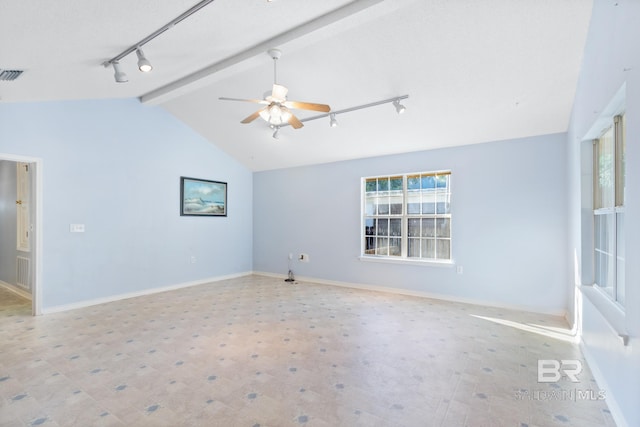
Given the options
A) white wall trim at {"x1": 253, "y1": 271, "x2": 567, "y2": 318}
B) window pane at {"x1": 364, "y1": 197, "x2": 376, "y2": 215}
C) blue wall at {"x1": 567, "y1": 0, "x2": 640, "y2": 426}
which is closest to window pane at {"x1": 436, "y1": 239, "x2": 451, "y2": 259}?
white wall trim at {"x1": 253, "y1": 271, "x2": 567, "y2": 318}

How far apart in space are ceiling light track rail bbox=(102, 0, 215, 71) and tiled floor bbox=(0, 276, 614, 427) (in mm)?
2899

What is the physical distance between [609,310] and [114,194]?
20.0ft

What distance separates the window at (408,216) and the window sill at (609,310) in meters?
2.38

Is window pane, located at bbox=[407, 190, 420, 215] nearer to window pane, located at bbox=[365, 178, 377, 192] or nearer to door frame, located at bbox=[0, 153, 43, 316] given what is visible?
window pane, located at bbox=[365, 178, 377, 192]

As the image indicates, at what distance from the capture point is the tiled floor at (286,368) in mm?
2107

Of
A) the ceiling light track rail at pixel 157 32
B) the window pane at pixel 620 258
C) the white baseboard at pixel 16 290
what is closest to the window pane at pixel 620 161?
the window pane at pixel 620 258

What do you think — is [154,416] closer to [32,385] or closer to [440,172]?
[32,385]

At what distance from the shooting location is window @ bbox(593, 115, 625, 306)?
2.29m

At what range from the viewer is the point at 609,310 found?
Result: 2.23 metres

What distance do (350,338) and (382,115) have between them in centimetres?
306

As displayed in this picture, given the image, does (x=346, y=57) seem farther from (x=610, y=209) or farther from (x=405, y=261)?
(x=405, y=261)

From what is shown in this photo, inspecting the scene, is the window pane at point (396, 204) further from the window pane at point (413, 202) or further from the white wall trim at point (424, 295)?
the white wall trim at point (424, 295)

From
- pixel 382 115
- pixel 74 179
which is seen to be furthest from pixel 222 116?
pixel 382 115

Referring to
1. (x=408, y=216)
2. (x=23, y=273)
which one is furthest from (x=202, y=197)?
(x=408, y=216)
